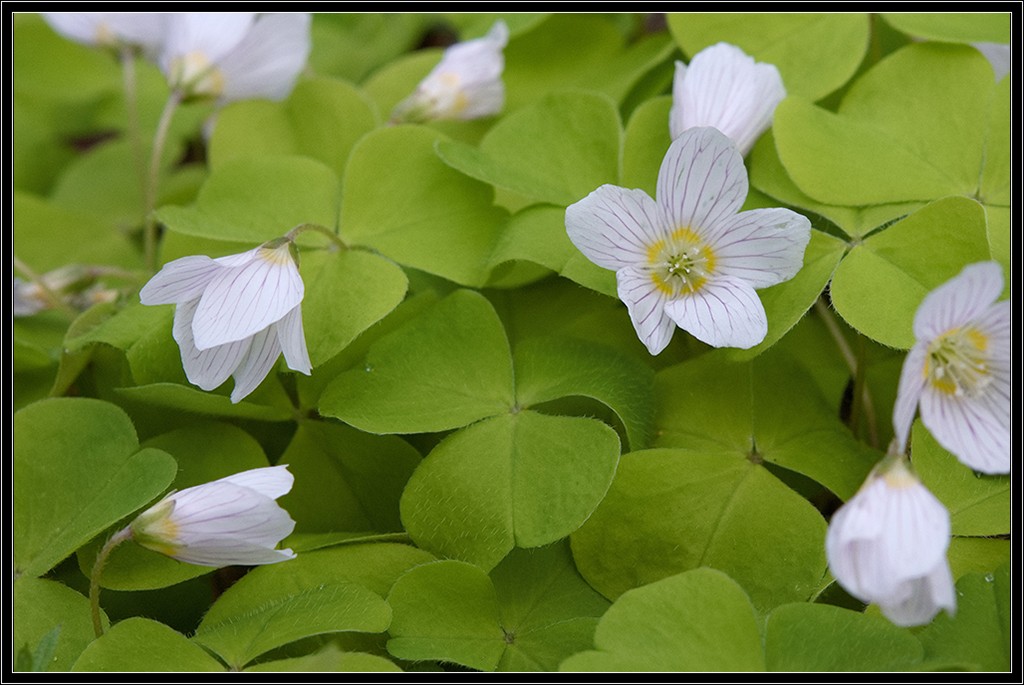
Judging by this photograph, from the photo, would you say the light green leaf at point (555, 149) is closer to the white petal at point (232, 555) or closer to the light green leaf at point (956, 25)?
the light green leaf at point (956, 25)

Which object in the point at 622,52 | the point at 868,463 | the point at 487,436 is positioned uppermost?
the point at 622,52

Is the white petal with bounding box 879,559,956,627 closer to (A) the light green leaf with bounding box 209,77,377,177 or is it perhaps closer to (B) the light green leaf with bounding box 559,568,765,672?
(B) the light green leaf with bounding box 559,568,765,672

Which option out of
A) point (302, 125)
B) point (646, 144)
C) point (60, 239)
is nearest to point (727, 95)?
point (646, 144)

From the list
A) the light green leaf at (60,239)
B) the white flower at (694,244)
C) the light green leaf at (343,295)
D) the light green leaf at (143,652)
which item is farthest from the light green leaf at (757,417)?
the light green leaf at (60,239)

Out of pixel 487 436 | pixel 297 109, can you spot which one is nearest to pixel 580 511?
pixel 487 436

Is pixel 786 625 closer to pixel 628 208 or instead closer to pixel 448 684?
pixel 448 684

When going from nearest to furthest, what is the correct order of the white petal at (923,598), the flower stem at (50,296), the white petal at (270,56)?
the white petal at (923,598) → the flower stem at (50,296) → the white petal at (270,56)

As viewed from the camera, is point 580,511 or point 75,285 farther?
point 75,285
